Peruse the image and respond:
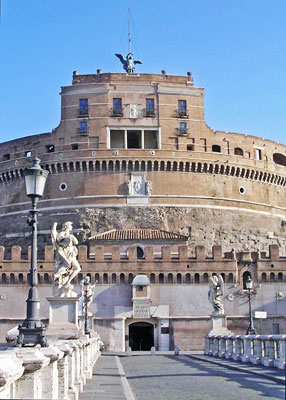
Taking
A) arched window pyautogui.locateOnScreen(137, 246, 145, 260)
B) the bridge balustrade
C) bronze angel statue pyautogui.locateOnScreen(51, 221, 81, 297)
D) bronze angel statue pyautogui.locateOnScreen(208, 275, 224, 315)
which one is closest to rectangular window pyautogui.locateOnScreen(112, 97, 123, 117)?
arched window pyautogui.locateOnScreen(137, 246, 145, 260)

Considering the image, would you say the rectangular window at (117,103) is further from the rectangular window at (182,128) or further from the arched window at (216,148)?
the arched window at (216,148)

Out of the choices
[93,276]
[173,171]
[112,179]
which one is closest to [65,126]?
[112,179]

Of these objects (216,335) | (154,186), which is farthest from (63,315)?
(154,186)

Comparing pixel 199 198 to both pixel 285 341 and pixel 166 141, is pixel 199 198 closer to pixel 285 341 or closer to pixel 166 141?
pixel 166 141

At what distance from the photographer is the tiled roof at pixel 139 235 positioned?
4453 centimetres

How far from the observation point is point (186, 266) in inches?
1638

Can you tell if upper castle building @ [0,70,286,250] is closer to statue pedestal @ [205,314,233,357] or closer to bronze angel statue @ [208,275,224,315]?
bronze angel statue @ [208,275,224,315]

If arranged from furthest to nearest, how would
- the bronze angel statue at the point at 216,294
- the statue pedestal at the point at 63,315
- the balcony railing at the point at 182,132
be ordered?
the balcony railing at the point at 182,132 → the bronze angel statue at the point at 216,294 → the statue pedestal at the point at 63,315

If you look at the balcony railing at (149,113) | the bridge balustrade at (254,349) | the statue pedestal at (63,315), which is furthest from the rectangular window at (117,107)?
the statue pedestal at (63,315)

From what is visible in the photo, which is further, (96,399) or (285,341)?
(285,341)

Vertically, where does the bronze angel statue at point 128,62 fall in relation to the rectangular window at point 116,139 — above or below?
above

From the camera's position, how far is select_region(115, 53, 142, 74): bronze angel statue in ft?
186

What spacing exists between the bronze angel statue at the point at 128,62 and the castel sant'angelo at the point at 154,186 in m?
4.51

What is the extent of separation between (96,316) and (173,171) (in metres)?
14.7
